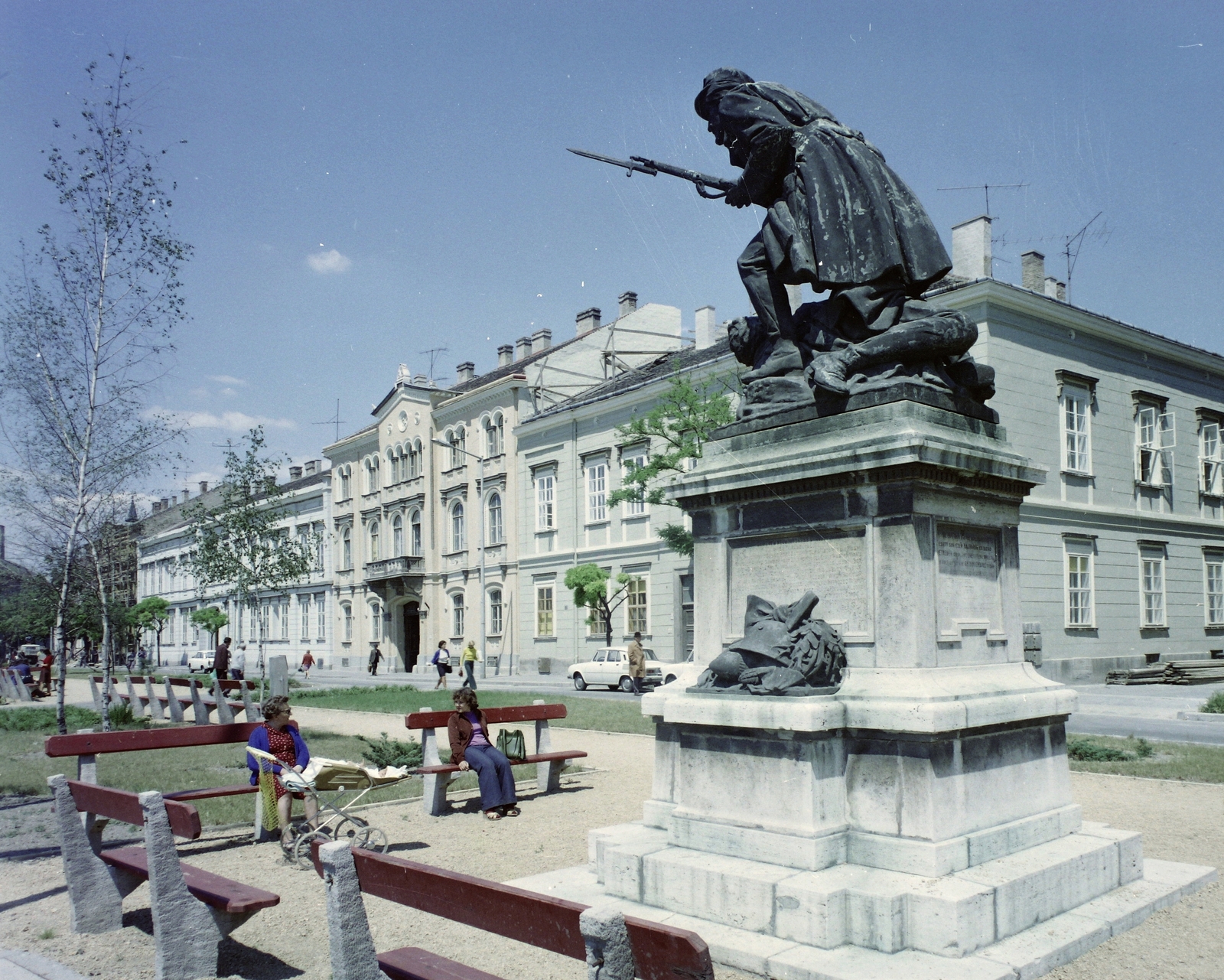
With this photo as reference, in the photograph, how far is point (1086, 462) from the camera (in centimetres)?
2658

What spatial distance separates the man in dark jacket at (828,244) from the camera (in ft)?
19.3

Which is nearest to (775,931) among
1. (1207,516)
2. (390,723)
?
(390,723)

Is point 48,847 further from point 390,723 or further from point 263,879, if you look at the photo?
point 390,723

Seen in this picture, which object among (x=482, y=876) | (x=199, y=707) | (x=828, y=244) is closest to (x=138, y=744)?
(x=482, y=876)

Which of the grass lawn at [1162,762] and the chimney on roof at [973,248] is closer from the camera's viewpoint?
the grass lawn at [1162,762]

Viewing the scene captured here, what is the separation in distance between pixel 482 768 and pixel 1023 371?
19711 mm

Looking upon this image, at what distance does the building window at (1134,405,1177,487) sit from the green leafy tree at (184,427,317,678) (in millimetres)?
21098

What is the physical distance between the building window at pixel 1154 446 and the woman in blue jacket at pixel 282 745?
25.4 m

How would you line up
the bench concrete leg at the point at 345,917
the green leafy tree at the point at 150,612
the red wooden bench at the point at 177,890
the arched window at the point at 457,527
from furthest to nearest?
the green leafy tree at the point at 150,612, the arched window at the point at 457,527, the red wooden bench at the point at 177,890, the bench concrete leg at the point at 345,917

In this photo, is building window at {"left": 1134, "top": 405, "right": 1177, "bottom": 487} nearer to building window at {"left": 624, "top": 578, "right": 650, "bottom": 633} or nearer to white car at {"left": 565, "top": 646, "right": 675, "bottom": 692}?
white car at {"left": 565, "top": 646, "right": 675, "bottom": 692}

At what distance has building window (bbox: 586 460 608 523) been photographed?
117 feet

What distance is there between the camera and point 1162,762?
Result: 11.3 metres

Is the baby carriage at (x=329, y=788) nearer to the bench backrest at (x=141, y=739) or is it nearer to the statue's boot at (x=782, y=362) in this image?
the bench backrest at (x=141, y=739)

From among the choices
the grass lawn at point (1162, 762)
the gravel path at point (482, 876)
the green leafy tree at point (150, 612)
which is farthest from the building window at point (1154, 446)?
the green leafy tree at point (150, 612)
